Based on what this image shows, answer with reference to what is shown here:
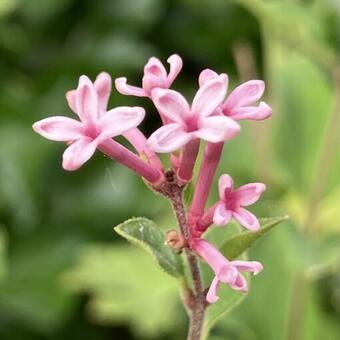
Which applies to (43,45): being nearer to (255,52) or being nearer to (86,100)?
(255,52)

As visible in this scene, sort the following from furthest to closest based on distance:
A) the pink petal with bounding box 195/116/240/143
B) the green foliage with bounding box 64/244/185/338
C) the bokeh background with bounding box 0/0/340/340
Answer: the green foliage with bounding box 64/244/185/338 < the bokeh background with bounding box 0/0/340/340 < the pink petal with bounding box 195/116/240/143

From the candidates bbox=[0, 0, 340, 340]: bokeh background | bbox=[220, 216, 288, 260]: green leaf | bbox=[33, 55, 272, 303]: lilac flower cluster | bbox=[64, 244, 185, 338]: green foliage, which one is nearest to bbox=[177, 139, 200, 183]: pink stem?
bbox=[33, 55, 272, 303]: lilac flower cluster

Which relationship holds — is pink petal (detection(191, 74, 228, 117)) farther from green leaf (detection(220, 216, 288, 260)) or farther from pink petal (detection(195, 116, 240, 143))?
green leaf (detection(220, 216, 288, 260))

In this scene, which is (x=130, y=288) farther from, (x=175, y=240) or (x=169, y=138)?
(x=169, y=138)

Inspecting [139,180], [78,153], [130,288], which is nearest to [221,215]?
[78,153]

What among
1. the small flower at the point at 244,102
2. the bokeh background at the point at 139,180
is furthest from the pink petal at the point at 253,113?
the bokeh background at the point at 139,180

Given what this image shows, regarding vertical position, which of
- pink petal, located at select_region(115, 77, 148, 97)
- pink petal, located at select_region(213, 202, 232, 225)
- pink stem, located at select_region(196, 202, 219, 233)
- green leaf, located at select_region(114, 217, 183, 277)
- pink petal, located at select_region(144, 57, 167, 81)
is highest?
pink petal, located at select_region(144, 57, 167, 81)
